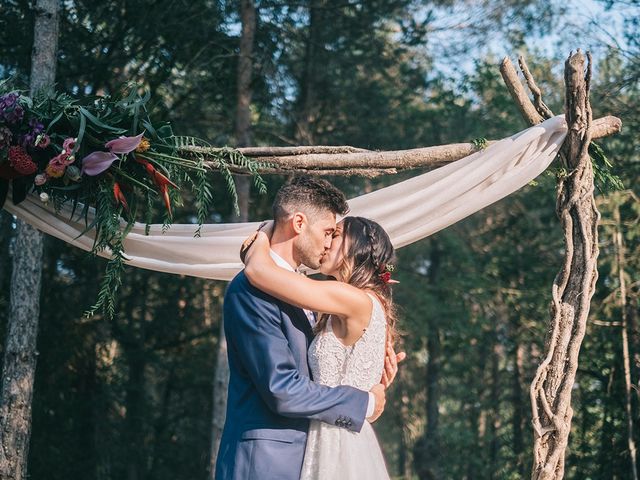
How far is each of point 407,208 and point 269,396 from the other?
1.81 metres

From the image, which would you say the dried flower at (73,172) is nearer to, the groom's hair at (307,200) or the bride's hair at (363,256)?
the groom's hair at (307,200)

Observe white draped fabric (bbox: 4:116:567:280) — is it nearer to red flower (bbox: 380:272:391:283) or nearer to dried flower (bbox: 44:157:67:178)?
dried flower (bbox: 44:157:67:178)

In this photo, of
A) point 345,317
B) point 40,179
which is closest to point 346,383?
point 345,317

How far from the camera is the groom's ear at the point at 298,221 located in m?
3.52

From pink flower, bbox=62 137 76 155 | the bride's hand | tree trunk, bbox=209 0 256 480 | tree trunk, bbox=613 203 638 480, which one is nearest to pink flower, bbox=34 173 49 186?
pink flower, bbox=62 137 76 155

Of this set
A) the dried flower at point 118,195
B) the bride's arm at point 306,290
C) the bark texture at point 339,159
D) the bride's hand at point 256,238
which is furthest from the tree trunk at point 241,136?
the bride's arm at point 306,290

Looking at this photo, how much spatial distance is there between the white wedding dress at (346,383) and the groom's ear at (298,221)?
0.41 metres

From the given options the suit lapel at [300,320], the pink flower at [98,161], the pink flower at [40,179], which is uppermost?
the pink flower at [98,161]

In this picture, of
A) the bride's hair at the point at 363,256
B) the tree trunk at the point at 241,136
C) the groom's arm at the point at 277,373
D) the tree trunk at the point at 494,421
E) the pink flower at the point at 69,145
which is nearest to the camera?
the groom's arm at the point at 277,373

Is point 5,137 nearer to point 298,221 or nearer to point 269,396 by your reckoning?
→ point 298,221

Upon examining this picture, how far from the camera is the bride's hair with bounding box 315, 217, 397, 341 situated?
3555 millimetres

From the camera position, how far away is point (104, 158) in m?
4.25

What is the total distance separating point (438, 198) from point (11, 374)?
368 centimetres

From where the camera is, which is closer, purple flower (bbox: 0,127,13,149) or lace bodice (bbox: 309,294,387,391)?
lace bodice (bbox: 309,294,387,391)
